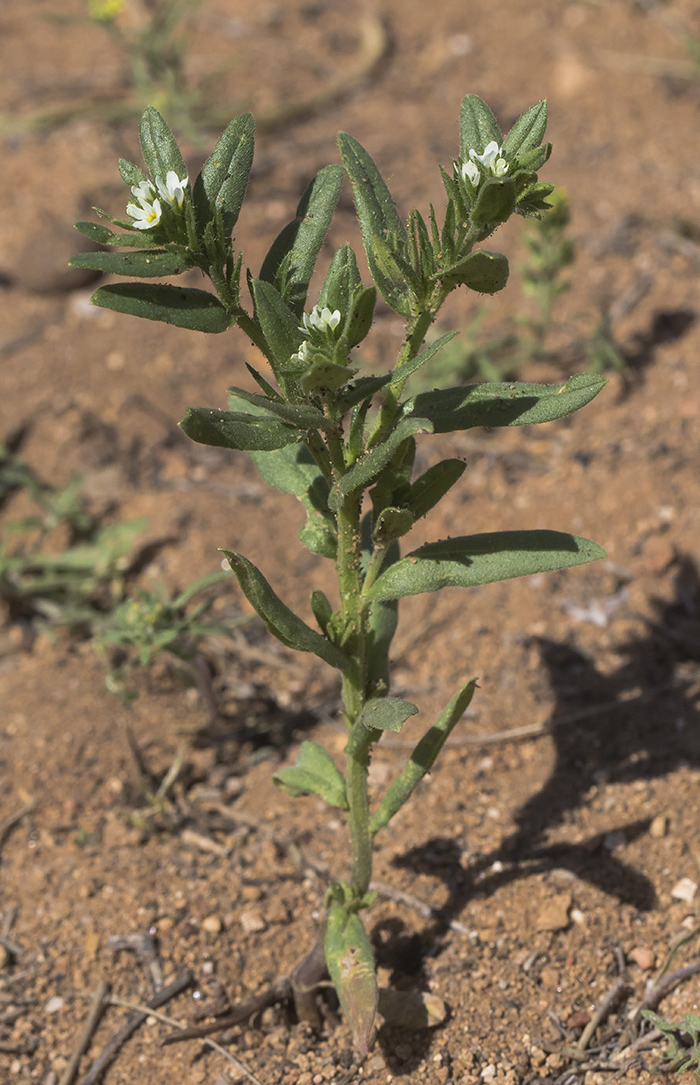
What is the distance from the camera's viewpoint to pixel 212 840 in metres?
3.03

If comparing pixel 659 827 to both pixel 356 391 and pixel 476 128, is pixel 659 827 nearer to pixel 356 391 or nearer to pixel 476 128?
pixel 356 391

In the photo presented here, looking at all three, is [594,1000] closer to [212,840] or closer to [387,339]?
[212,840]

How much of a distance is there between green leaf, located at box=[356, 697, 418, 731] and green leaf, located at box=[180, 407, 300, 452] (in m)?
0.56

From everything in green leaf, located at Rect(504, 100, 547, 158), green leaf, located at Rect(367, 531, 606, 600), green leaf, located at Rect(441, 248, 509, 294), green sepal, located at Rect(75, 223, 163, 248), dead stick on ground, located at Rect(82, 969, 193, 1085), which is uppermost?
green sepal, located at Rect(75, 223, 163, 248)

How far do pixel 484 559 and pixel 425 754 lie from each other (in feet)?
1.71

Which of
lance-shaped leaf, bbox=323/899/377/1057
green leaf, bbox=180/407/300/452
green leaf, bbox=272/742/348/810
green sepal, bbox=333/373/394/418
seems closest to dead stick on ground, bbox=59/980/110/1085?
lance-shaped leaf, bbox=323/899/377/1057

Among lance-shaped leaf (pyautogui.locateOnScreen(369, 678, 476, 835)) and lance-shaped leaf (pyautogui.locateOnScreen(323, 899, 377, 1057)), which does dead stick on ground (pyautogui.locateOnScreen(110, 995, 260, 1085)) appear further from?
lance-shaped leaf (pyautogui.locateOnScreen(369, 678, 476, 835))

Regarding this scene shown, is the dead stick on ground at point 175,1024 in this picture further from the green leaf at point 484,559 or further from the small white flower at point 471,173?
the small white flower at point 471,173

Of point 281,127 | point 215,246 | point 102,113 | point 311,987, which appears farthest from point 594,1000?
point 102,113

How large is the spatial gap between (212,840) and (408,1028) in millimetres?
839

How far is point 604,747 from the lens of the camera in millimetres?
3094

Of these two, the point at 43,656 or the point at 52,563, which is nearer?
the point at 43,656

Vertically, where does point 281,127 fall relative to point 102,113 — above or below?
below

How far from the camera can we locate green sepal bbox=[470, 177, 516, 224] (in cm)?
167
